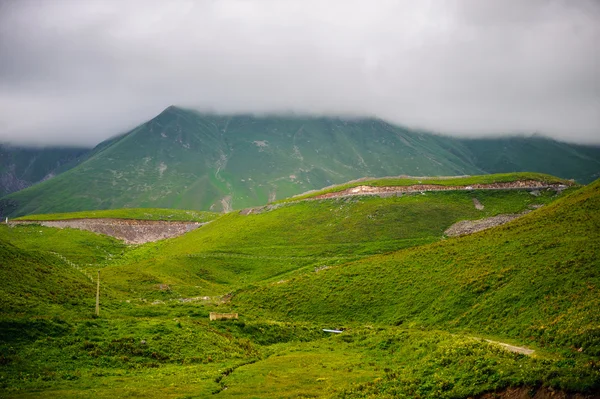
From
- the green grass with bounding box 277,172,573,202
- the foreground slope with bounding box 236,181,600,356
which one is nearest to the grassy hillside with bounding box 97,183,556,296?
the green grass with bounding box 277,172,573,202

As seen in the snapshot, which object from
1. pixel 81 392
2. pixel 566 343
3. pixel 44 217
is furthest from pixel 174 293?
Result: pixel 44 217

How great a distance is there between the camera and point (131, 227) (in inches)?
6324

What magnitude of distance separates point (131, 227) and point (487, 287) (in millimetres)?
132256

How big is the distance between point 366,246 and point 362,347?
5563 cm

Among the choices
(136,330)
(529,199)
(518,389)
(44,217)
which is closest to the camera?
(518,389)

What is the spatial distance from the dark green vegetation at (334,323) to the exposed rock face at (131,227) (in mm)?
60656

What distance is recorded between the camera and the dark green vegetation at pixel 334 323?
31875mm

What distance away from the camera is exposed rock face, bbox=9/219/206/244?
151750 mm

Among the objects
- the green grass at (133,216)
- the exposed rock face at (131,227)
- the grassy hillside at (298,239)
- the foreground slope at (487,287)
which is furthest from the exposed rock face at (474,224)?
the green grass at (133,216)

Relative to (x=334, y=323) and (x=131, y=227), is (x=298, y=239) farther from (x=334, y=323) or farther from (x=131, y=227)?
(x=131, y=227)

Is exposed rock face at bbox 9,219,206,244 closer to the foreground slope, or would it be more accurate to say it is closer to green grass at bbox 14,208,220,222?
green grass at bbox 14,208,220,222

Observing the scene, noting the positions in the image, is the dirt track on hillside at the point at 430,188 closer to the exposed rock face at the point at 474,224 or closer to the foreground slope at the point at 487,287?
the exposed rock face at the point at 474,224

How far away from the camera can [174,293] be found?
8044 cm

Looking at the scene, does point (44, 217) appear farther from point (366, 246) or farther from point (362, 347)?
point (362, 347)
